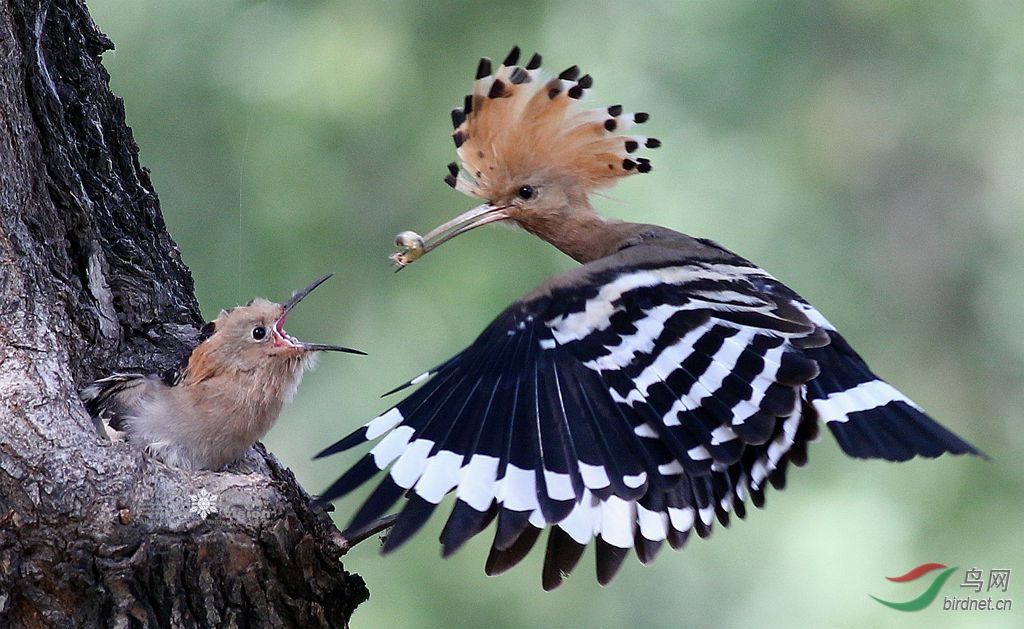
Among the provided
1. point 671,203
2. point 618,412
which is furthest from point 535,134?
point 671,203

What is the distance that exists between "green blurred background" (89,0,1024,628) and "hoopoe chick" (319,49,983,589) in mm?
948

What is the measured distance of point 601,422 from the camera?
151 cm

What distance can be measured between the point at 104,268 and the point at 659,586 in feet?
5.76

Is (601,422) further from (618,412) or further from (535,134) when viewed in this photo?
(535,134)

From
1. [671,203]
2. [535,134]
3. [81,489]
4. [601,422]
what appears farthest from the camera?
[671,203]

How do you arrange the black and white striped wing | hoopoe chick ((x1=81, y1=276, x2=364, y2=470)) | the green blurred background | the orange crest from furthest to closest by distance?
the green blurred background < the orange crest < hoopoe chick ((x1=81, y1=276, x2=364, y2=470)) < the black and white striped wing

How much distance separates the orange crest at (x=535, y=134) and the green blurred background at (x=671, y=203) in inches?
25.5

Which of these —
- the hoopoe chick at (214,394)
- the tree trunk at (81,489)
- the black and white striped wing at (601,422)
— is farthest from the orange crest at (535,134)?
the tree trunk at (81,489)

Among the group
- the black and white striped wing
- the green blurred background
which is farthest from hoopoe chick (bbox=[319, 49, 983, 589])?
the green blurred background

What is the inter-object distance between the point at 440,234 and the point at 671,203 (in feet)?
2.63

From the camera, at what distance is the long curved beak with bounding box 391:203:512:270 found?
6.59 ft

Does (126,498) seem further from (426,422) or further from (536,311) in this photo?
(536,311)

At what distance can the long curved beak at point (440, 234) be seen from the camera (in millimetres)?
2010

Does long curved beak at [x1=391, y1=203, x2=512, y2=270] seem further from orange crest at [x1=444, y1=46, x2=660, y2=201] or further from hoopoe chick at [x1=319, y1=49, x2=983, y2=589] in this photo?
hoopoe chick at [x1=319, y1=49, x2=983, y2=589]
